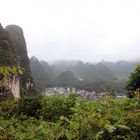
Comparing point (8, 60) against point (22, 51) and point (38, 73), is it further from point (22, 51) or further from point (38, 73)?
point (38, 73)

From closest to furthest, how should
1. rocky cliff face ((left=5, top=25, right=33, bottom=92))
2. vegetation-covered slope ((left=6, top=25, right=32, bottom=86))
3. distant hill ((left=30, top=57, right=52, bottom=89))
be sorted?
1. rocky cliff face ((left=5, top=25, right=33, bottom=92))
2. vegetation-covered slope ((left=6, top=25, right=32, bottom=86))
3. distant hill ((left=30, top=57, right=52, bottom=89))

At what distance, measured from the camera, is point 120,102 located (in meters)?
7.32

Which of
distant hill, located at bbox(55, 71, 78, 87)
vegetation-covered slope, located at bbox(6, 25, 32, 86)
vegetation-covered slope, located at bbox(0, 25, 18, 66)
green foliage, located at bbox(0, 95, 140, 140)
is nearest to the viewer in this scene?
green foliage, located at bbox(0, 95, 140, 140)

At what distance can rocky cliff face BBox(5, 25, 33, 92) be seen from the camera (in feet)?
238

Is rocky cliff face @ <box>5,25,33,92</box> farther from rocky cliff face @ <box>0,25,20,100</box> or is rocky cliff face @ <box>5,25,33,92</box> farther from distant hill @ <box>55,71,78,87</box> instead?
distant hill @ <box>55,71,78,87</box>

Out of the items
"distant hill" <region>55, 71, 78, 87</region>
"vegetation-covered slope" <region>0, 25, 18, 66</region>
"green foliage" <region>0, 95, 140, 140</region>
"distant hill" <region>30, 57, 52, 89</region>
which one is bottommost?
"distant hill" <region>55, 71, 78, 87</region>

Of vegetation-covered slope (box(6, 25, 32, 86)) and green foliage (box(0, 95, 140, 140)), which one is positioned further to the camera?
vegetation-covered slope (box(6, 25, 32, 86))

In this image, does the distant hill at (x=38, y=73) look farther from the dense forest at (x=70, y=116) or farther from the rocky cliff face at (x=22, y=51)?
the dense forest at (x=70, y=116)

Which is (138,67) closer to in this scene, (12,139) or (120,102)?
(120,102)

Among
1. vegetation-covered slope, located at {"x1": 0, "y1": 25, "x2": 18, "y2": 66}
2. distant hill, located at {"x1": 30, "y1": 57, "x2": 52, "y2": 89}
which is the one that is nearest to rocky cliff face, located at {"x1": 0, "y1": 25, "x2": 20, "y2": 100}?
vegetation-covered slope, located at {"x1": 0, "y1": 25, "x2": 18, "y2": 66}

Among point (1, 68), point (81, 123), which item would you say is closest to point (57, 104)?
point (81, 123)

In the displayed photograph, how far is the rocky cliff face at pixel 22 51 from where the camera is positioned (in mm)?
72406

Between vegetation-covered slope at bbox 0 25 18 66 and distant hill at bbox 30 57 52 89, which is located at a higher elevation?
vegetation-covered slope at bbox 0 25 18 66

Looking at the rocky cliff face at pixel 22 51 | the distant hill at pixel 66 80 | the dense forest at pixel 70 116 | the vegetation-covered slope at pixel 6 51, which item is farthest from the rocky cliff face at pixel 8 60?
the distant hill at pixel 66 80
